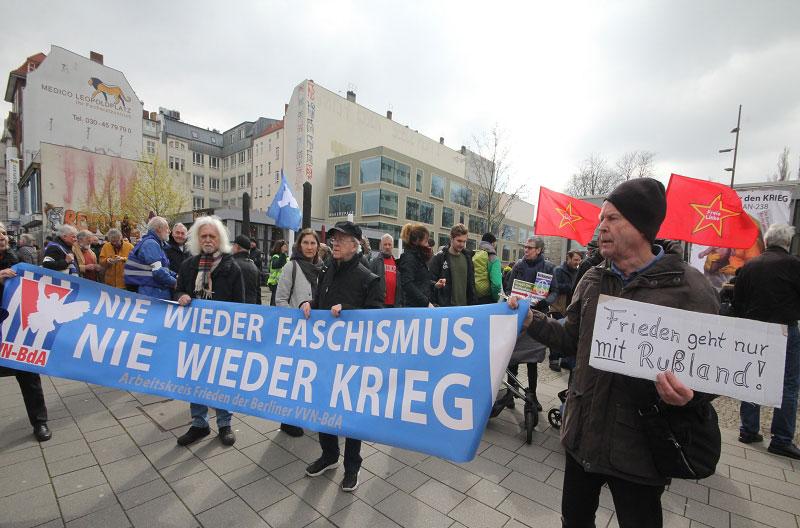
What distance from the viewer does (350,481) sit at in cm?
278

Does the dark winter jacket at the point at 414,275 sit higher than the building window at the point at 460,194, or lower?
lower

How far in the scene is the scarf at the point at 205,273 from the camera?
3338 millimetres

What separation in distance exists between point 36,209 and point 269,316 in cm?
4149

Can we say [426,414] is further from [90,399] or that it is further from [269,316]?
[90,399]

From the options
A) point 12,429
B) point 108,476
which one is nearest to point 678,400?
point 108,476

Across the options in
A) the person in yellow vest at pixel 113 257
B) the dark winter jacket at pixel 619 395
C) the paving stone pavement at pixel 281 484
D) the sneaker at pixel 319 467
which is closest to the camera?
the dark winter jacket at pixel 619 395

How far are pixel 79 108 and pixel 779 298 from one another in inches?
1931

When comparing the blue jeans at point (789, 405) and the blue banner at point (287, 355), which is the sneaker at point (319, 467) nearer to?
the blue banner at point (287, 355)

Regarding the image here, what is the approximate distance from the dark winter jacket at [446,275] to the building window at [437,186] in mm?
42683

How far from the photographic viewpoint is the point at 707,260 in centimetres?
1016

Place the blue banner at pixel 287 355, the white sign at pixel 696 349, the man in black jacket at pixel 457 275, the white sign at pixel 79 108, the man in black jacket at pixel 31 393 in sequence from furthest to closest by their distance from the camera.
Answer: the white sign at pixel 79 108, the man in black jacket at pixel 457 275, the man in black jacket at pixel 31 393, the blue banner at pixel 287 355, the white sign at pixel 696 349

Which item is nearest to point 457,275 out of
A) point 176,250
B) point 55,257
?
point 176,250

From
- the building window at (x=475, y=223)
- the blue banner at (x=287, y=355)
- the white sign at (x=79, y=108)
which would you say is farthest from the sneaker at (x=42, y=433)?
the building window at (x=475, y=223)

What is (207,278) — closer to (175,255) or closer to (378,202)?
(175,255)
